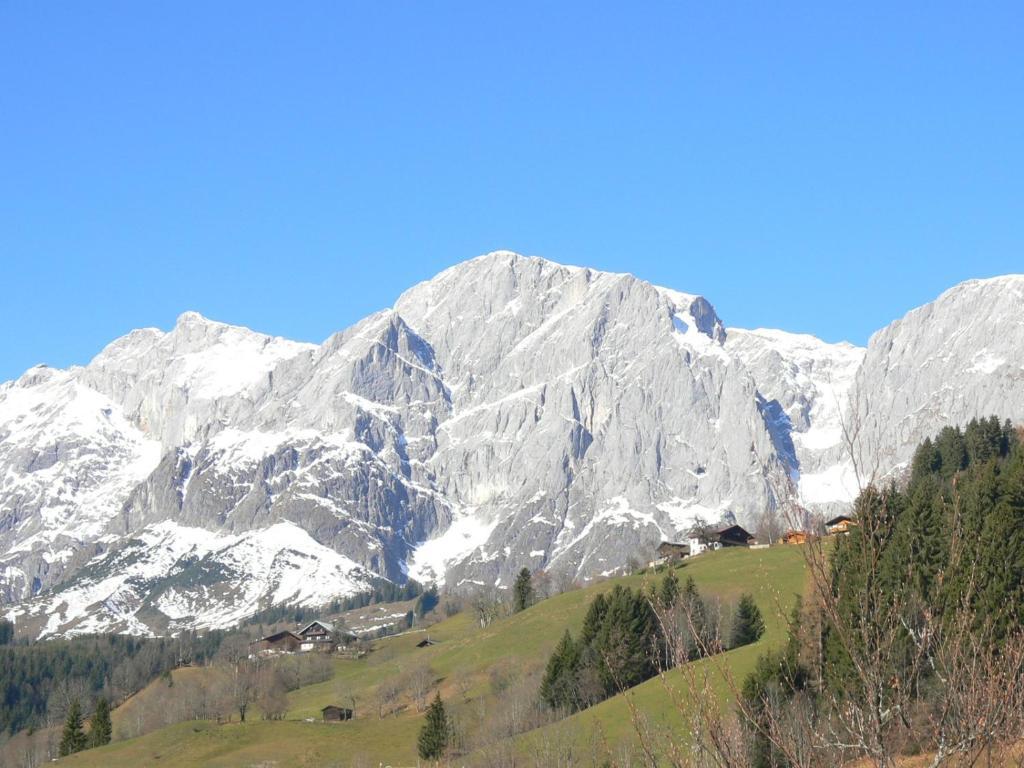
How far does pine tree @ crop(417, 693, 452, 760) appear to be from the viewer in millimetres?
112062

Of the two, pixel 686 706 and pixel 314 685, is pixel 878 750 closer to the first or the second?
pixel 686 706

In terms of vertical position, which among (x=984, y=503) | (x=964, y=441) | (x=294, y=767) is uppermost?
(x=964, y=441)

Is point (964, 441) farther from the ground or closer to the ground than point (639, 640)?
farther from the ground

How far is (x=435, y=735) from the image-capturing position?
113375 millimetres

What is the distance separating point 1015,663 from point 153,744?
130 meters

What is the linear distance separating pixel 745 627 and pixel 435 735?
1217 inches

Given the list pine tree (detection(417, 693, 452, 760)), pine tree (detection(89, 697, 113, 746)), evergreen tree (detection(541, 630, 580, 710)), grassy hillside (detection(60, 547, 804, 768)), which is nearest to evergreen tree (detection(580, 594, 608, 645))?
evergreen tree (detection(541, 630, 580, 710))

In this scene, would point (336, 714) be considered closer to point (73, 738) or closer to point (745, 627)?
point (73, 738)

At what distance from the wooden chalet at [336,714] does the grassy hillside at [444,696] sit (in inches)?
62.0

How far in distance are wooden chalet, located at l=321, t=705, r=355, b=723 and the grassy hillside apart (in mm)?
1575

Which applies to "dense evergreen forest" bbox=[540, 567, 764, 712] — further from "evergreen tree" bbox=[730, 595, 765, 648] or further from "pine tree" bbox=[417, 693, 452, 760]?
"pine tree" bbox=[417, 693, 452, 760]

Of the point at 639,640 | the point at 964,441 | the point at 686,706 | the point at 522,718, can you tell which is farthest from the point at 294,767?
the point at 686,706

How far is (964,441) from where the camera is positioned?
163m

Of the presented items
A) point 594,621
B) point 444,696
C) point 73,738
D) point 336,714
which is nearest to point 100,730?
point 73,738
